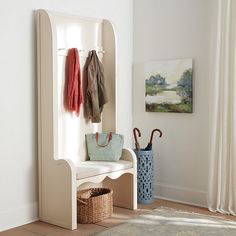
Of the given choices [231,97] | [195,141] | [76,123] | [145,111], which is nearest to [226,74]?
[231,97]

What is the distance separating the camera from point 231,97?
409 centimetres

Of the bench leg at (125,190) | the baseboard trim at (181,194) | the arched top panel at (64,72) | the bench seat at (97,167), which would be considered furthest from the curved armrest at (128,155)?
the baseboard trim at (181,194)

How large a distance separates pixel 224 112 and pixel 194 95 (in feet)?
1.51

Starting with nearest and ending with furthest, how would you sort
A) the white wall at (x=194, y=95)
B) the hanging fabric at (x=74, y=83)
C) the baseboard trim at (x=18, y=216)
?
the baseboard trim at (x=18, y=216) → the hanging fabric at (x=74, y=83) → the white wall at (x=194, y=95)

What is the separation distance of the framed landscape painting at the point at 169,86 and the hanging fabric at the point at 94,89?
728 mm

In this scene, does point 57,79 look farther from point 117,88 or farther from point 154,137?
point 154,137

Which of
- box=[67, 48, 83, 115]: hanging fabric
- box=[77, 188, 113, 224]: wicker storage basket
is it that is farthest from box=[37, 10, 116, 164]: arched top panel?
box=[77, 188, 113, 224]: wicker storage basket

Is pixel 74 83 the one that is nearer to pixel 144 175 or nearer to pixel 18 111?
pixel 18 111

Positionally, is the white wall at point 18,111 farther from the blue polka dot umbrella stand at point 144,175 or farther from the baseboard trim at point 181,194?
the baseboard trim at point 181,194

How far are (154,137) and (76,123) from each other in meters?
1.04

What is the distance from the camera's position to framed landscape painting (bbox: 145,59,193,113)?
4473 millimetres

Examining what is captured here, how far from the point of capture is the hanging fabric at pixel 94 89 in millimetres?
4148

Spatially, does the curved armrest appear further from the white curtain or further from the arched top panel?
the white curtain

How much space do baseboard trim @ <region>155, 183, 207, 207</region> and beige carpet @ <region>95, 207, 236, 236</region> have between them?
0.43 meters
